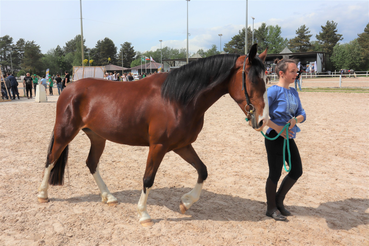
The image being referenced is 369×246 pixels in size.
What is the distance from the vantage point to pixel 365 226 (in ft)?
10.5

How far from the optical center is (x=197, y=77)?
3.10 metres

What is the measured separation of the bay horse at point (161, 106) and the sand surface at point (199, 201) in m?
0.31

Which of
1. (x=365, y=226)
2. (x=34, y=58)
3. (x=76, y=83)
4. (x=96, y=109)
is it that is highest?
(x=34, y=58)

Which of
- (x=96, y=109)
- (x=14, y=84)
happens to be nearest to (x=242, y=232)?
(x=96, y=109)

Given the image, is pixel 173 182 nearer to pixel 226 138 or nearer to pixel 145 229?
pixel 145 229

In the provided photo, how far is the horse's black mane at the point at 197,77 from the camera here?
299 centimetres

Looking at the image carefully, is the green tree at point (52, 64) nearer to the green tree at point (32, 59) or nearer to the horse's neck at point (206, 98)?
the green tree at point (32, 59)

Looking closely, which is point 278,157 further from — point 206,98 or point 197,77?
point 197,77

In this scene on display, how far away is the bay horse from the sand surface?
31 cm

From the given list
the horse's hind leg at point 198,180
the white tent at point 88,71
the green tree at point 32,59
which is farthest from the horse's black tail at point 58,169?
the green tree at point 32,59

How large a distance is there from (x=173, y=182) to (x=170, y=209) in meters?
0.99

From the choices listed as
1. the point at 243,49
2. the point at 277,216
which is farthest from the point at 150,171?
the point at 243,49

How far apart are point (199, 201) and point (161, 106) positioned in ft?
5.44

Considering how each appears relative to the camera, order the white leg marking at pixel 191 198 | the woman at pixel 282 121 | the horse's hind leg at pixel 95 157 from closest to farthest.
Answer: the woman at pixel 282 121
the white leg marking at pixel 191 198
the horse's hind leg at pixel 95 157
